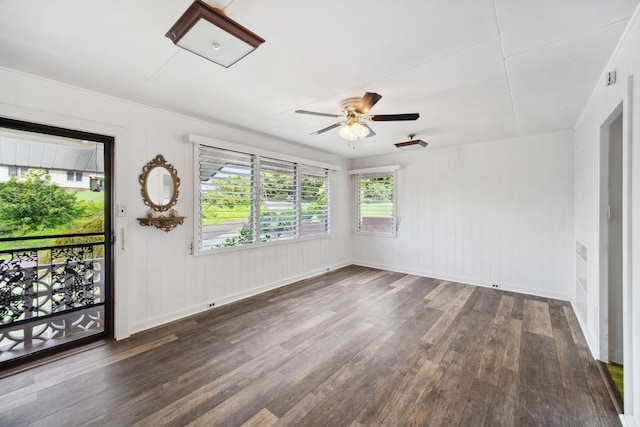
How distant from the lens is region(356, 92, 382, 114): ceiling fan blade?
7.34 feet

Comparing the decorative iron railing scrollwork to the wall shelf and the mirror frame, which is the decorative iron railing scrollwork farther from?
the mirror frame

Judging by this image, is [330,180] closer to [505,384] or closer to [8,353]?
[505,384]

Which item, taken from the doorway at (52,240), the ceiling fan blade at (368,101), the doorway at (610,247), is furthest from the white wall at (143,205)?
the doorway at (610,247)

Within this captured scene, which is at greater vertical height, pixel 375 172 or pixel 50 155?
pixel 375 172

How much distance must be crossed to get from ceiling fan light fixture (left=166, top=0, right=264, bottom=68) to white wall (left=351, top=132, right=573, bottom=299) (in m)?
4.14

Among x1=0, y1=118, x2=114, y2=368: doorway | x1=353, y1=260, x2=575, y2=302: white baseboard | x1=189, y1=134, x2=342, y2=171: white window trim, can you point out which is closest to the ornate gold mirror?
x1=0, y1=118, x2=114, y2=368: doorway

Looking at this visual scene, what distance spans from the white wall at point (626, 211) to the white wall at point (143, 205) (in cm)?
381

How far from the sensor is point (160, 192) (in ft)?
10.3

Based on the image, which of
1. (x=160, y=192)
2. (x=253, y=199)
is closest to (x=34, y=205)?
(x=160, y=192)

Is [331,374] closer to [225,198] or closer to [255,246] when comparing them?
[255,246]

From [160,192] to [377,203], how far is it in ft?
13.3

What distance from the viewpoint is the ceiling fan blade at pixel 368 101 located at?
224cm

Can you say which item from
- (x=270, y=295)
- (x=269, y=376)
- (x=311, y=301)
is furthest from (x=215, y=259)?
(x=269, y=376)

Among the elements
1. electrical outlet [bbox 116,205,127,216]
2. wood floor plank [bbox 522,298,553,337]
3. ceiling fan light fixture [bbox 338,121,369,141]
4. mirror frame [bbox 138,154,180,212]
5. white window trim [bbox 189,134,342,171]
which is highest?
white window trim [bbox 189,134,342,171]
